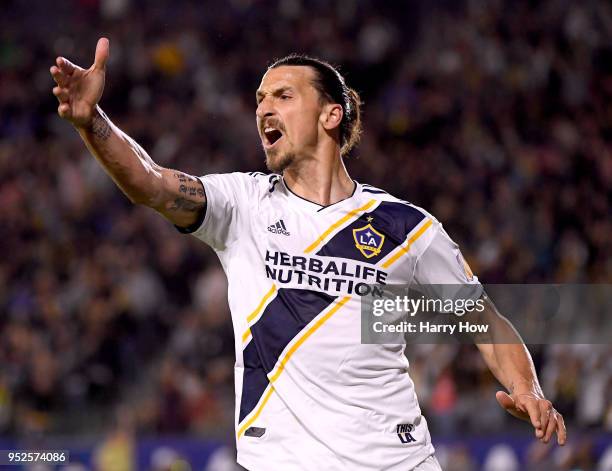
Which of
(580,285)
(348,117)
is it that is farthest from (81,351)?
(348,117)

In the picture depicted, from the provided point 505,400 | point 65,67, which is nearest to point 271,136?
point 65,67

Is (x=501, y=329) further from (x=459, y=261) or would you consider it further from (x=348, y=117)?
(x=348, y=117)

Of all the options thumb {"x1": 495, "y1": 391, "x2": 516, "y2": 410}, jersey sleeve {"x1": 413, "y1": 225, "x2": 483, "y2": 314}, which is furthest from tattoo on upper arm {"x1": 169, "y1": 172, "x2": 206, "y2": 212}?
thumb {"x1": 495, "y1": 391, "x2": 516, "y2": 410}

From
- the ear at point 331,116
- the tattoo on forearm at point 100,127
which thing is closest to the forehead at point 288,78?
the ear at point 331,116

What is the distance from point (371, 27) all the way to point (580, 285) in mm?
6137

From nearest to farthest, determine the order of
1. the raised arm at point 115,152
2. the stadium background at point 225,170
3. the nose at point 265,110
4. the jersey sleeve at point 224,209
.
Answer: the raised arm at point 115,152 < the jersey sleeve at point 224,209 < the nose at point 265,110 < the stadium background at point 225,170

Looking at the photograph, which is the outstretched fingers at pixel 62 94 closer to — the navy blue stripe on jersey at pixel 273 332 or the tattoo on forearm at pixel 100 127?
the tattoo on forearm at pixel 100 127

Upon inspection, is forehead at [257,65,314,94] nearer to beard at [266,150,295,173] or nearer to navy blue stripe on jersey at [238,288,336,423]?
beard at [266,150,295,173]

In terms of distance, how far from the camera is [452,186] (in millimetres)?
12602

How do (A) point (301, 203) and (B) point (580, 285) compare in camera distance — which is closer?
(A) point (301, 203)

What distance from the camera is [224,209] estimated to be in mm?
4535

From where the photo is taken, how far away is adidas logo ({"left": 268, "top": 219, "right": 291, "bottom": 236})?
4574 millimetres

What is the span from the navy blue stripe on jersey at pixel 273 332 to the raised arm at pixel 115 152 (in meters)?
0.51

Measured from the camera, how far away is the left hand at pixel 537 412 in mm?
4281
